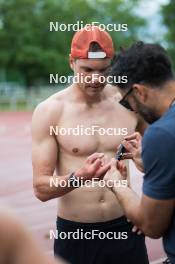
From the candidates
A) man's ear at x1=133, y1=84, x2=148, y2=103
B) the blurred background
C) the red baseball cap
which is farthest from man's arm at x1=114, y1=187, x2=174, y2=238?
the blurred background

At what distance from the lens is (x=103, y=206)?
2781 millimetres

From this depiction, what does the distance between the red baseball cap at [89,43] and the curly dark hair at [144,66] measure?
0.52m

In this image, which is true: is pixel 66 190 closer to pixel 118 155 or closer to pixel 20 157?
pixel 118 155

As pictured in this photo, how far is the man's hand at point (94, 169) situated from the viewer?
232 centimetres

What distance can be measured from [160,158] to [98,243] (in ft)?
3.30

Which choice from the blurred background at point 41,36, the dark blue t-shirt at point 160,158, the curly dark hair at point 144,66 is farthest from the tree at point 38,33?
the dark blue t-shirt at point 160,158

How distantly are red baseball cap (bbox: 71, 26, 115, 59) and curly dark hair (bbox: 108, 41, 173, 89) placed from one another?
518 millimetres

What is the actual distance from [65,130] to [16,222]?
1828 mm

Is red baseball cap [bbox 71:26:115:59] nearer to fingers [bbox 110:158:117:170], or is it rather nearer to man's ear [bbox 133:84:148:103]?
fingers [bbox 110:158:117:170]

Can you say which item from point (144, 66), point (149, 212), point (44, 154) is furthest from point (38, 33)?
point (149, 212)

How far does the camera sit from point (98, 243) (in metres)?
2.72

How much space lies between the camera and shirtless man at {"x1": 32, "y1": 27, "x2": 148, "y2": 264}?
8.76 ft

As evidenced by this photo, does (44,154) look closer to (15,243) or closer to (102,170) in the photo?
(102,170)

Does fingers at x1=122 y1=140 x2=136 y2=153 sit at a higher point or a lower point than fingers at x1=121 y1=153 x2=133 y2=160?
higher
